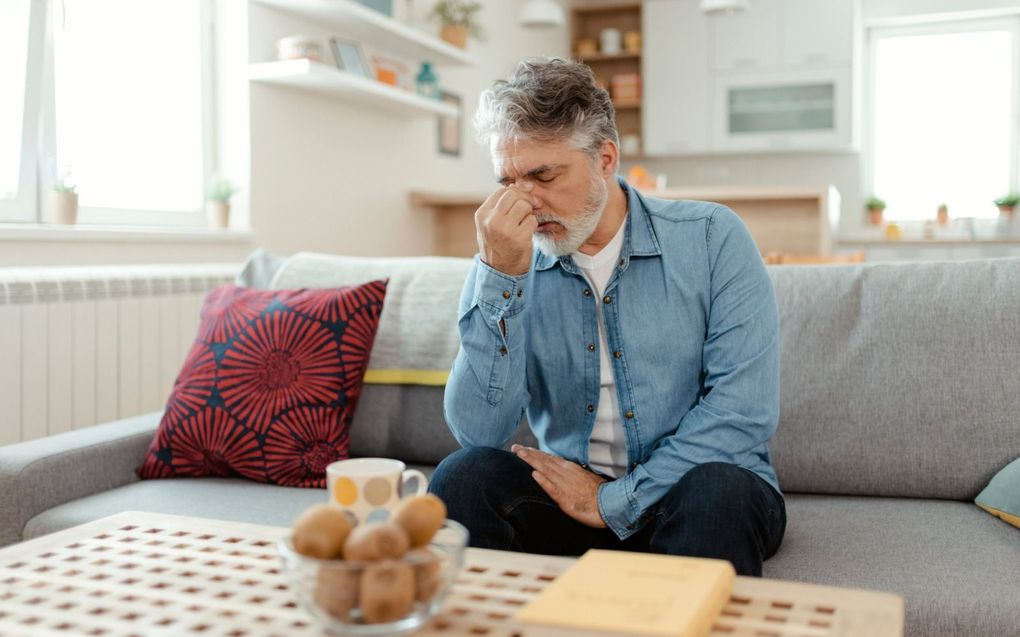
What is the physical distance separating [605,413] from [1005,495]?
0.66m

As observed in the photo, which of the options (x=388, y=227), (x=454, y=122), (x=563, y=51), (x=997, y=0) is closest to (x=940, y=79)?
(x=997, y=0)

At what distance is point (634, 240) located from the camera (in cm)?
165

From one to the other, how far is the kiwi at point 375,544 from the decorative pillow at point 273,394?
1144 mm

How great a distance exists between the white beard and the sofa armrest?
3.16 ft

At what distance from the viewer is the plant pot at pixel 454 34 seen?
5.02 metres

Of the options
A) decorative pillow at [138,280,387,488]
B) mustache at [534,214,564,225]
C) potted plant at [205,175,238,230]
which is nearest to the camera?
mustache at [534,214,564,225]

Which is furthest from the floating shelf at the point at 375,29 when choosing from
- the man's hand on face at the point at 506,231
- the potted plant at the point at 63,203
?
the man's hand on face at the point at 506,231

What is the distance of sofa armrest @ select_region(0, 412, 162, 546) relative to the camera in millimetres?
1786

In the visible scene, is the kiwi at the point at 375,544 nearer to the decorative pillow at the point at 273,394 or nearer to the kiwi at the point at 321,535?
the kiwi at the point at 321,535

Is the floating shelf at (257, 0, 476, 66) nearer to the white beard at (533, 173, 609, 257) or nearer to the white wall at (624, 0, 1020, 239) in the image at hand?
the white wall at (624, 0, 1020, 239)

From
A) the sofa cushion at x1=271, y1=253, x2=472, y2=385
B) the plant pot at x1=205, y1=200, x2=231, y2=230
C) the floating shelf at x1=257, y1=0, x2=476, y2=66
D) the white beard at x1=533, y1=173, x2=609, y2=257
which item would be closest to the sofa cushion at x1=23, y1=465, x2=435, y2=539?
the sofa cushion at x1=271, y1=253, x2=472, y2=385

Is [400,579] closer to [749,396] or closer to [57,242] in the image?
[749,396]

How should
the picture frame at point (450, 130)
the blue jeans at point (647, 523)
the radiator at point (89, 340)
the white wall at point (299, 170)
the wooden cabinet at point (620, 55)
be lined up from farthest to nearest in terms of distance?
the wooden cabinet at point (620, 55), the picture frame at point (450, 130), the white wall at point (299, 170), the radiator at point (89, 340), the blue jeans at point (647, 523)

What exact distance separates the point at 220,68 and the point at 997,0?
15.8 ft
